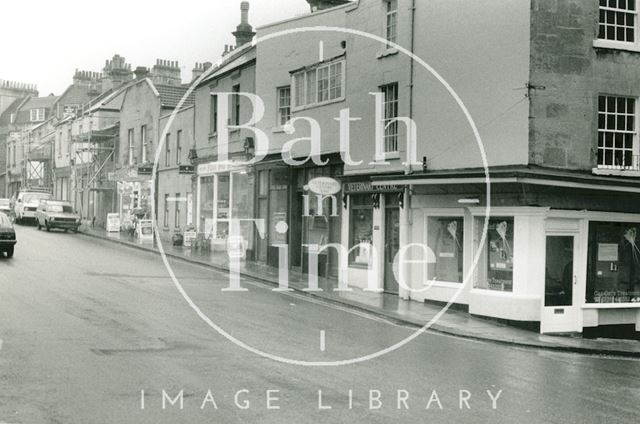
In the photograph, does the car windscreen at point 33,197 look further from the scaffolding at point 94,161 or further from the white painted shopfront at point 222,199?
the white painted shopfront at point 222,199

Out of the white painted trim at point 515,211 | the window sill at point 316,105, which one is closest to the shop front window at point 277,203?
the window sill at point 316,105

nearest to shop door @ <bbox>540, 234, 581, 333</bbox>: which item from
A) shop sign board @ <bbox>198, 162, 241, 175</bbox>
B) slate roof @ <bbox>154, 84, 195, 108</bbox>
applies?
shop sign board @ <bbox>198, 162, 241, 175</bbox>

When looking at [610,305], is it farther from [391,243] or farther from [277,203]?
[277,203]

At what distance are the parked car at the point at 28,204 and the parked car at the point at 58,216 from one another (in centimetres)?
572

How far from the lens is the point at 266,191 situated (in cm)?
2838

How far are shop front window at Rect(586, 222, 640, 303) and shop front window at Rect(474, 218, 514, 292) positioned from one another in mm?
1988

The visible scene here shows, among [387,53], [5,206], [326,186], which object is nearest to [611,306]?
[387,53]

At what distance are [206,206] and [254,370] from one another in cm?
2443

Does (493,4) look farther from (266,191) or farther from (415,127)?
(266,191)

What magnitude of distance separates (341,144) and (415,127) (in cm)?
384

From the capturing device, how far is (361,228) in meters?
22.8

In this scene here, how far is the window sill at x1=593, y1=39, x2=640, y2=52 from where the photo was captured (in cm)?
1791

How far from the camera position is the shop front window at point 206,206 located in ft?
111

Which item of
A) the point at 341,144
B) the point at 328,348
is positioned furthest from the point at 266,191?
the point at 328,348
